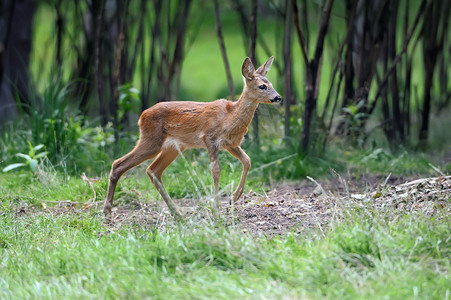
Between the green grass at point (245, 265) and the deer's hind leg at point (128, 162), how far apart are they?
1217 millimetres

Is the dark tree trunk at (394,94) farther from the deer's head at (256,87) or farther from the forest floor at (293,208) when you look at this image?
the deer's head at (256,87)

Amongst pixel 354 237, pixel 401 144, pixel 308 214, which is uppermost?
pixel 354 237

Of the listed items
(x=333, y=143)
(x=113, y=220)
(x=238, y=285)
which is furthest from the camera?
(x=333, y=143)

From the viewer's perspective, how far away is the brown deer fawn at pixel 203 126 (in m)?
5.45

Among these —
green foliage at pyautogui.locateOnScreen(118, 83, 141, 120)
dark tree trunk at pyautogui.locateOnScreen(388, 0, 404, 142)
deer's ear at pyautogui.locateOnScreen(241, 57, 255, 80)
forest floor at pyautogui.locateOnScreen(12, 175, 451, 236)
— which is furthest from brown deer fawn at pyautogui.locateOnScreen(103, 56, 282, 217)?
dark tree trunk at pyautogui.locateOnScreen(388, 0, 404, 142)

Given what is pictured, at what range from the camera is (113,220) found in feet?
17.5

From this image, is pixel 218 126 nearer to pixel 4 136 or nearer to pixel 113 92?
pixel 113 92

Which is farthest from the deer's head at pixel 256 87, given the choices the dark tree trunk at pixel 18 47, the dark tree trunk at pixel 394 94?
the dark tree trunk at pixel 18 47

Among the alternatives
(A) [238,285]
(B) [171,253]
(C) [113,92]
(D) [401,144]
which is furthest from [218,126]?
(D) [401,144]

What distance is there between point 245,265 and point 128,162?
2.25 m

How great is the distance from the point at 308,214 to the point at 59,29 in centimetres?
529

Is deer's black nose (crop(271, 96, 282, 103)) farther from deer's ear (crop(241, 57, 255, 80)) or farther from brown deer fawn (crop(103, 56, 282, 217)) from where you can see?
deer's ear (crop(241, 57, 255, 80))

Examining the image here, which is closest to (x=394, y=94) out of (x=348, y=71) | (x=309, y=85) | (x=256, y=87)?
(x=348, y=71)

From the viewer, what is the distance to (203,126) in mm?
5551
